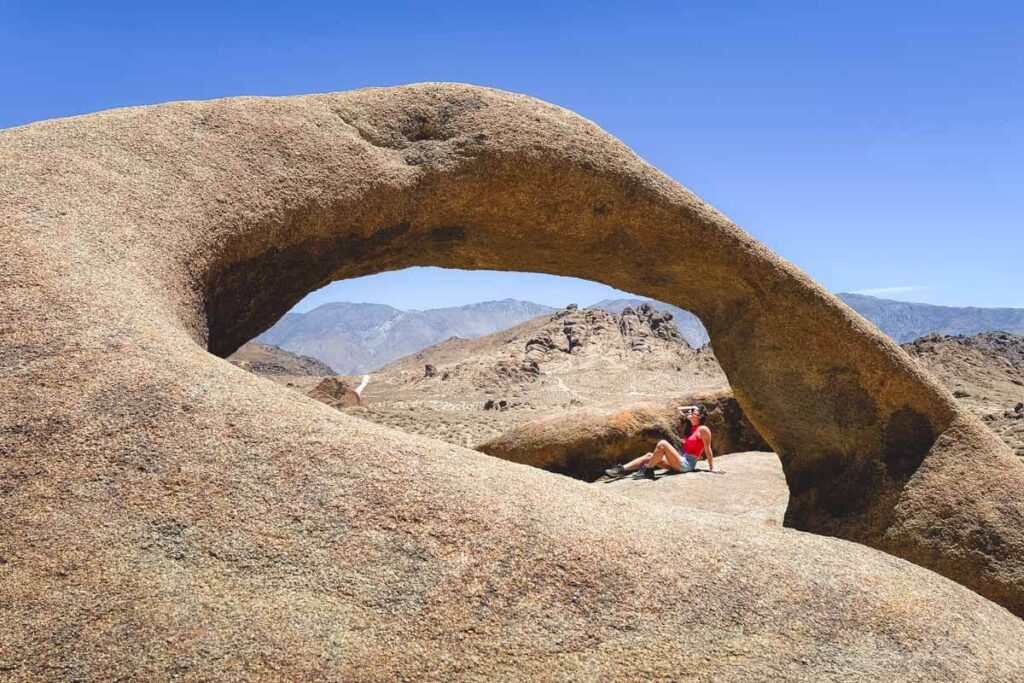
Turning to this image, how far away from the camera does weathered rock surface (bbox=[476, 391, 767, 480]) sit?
33.4 feet

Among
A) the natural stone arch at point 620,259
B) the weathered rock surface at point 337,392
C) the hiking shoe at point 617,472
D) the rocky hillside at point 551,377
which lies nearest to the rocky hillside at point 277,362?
the rocky hillside at point 551,377

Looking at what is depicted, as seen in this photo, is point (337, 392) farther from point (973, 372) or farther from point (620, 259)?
point (973, 372)

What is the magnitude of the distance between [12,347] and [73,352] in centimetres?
20

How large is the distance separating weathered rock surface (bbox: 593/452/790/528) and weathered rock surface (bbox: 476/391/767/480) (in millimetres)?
1100

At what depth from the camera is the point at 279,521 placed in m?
2.47

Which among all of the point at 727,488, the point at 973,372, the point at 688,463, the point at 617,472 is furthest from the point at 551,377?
the point at 727,488

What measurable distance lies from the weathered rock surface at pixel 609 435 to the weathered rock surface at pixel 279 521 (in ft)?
18.9

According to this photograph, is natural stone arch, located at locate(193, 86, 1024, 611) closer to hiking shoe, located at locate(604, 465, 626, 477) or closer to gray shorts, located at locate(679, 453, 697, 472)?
gray shorts, located at locate(679, 453, 697, 472)

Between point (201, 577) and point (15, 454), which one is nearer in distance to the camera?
point (201, 577)

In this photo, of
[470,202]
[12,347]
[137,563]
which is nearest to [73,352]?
[12,347]

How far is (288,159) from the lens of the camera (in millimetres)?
4215

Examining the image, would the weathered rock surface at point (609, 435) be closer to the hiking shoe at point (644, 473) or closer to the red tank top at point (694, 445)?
the hiking shoe at point (644, 473)

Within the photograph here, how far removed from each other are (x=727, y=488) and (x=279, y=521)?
583 cm

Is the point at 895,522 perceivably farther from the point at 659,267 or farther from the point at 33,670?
the point at 33,670
